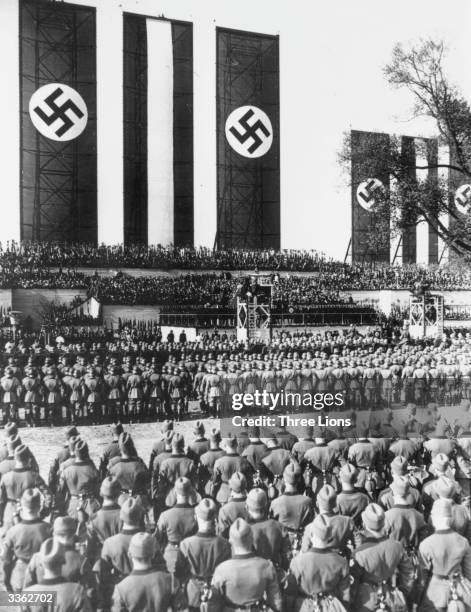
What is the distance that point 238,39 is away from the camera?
20938 millimetres

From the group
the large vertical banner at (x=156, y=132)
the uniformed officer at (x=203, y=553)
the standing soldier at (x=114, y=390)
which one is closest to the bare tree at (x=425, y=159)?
the large vertical banner at (x=156, y=132)

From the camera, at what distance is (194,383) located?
542 inches

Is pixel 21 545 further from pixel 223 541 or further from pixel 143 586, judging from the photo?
pixel 223 541

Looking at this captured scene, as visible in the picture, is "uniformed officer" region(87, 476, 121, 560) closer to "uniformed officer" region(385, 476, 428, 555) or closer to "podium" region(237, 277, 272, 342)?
"uniformed officer" region(385, 476, 428, 555)

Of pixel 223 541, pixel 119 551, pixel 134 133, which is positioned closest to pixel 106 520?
pixel 119 551

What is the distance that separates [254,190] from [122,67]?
7142 millimetres

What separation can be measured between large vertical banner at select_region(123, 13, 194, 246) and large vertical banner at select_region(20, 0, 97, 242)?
1448mm

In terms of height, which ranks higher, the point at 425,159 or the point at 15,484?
the point at 425,159

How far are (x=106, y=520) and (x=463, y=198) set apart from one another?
18279mm

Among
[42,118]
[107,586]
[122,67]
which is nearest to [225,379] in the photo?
[107,586]

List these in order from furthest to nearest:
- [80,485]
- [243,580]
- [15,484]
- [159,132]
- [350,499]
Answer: [159,132], [80,485], [15,484], [350,499], [243,580]

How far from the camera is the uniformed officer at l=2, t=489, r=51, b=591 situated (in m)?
4.71

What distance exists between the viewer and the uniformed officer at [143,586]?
3.91 metres

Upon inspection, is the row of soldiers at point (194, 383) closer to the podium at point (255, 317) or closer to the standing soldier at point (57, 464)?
the podium at point (255, 317)
